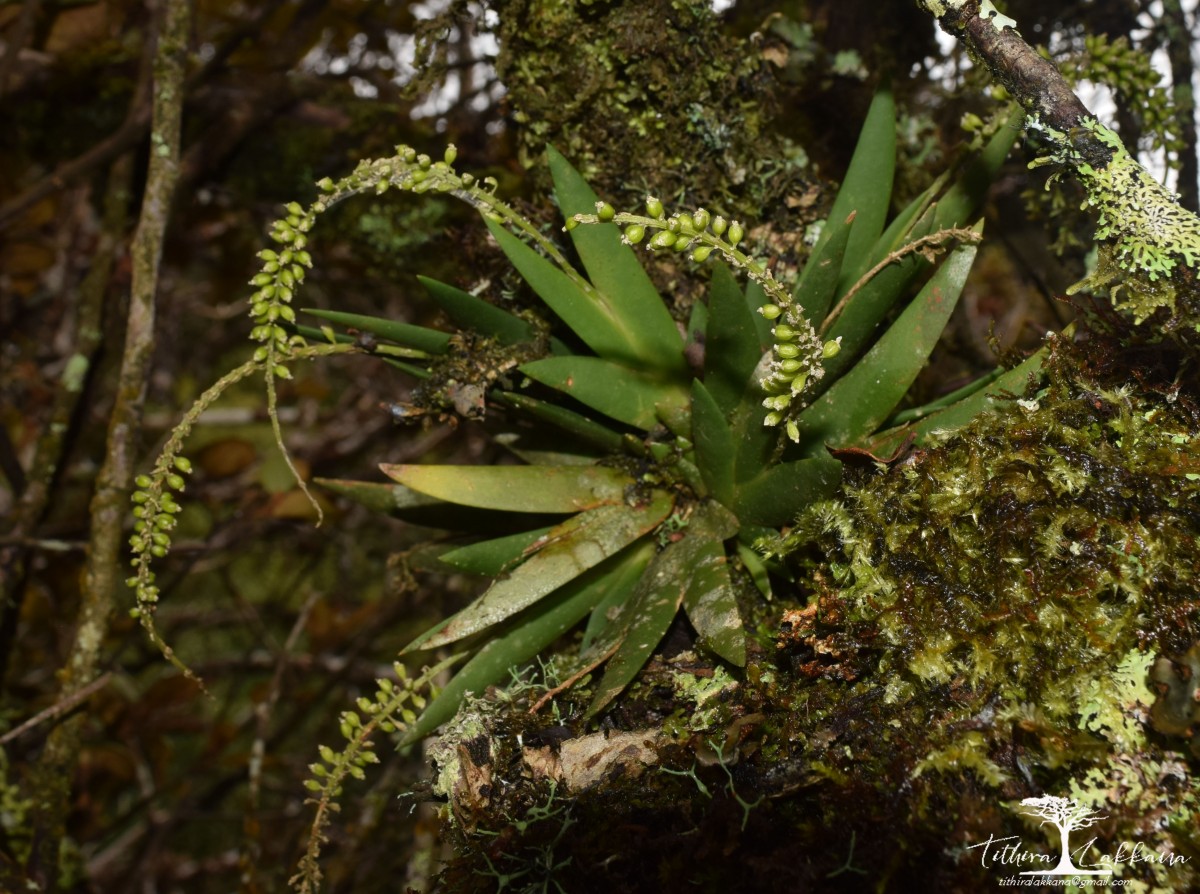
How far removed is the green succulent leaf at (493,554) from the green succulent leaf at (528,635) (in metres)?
0.08

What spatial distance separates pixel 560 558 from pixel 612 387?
0.24m

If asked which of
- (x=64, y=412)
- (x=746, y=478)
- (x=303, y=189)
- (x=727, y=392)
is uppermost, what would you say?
(x=303, y=189)

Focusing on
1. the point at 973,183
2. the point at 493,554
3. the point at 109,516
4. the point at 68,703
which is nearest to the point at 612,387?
the point at 493,554

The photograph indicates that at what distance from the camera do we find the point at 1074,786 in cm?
76

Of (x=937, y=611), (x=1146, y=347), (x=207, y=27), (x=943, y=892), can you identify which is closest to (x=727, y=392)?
(x=937, y=611)

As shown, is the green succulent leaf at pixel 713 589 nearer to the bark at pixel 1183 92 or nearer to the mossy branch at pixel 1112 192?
the mossy branch at pixel 1112 192

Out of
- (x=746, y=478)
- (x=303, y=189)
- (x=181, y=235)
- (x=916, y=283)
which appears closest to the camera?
(x=746, y=478)

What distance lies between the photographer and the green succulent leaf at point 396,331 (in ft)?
3.58

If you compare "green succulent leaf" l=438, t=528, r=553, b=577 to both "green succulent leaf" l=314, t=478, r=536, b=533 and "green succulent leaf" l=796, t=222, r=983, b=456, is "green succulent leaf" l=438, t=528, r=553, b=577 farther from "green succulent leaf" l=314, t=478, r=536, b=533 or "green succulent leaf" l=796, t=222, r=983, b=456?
"green succulent leaf" l=796, t=222, r=983, b=456

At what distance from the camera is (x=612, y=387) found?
1113mm

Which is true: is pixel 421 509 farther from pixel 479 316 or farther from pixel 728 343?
pixel 728 343

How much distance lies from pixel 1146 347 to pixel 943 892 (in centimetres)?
63

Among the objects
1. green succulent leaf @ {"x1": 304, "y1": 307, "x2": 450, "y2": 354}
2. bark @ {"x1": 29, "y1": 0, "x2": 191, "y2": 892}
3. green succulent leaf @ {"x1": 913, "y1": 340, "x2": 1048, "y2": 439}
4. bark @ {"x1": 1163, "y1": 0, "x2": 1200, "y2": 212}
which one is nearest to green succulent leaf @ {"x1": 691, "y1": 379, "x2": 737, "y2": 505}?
green succulent leaf @ {"x1": 913, "y1": 340, "x2": 1048, "y2": 439}

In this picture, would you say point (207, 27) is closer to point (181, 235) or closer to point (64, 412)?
point (181, 235)
